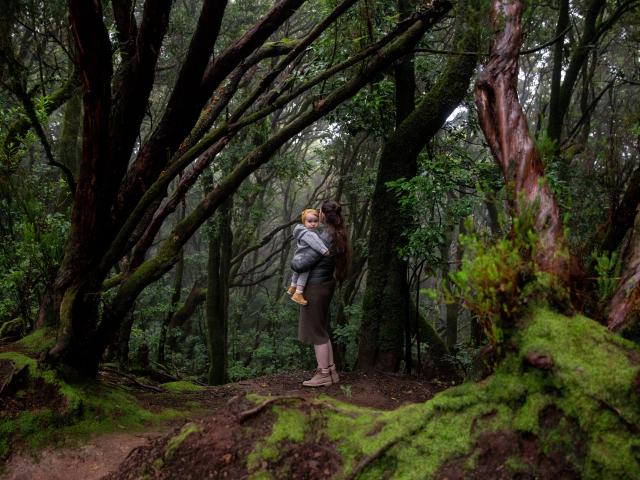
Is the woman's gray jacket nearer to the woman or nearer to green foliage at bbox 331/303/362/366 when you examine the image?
the woman

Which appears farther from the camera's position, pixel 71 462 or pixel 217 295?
pixel 217 295

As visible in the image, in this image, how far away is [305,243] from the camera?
5664 millimetres

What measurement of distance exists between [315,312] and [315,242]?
896 millimetres

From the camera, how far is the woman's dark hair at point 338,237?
5777 mm

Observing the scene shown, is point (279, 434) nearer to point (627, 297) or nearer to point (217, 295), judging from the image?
point (627, 297)

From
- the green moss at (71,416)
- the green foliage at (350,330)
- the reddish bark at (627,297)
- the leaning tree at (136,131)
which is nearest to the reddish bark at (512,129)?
the reddish bark at (627,297)

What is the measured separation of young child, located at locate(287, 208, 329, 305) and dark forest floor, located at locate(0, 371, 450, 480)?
4.10 ft

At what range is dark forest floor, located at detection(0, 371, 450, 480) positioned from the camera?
104 inches

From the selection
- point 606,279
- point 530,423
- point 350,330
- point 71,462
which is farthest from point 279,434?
point 350,330

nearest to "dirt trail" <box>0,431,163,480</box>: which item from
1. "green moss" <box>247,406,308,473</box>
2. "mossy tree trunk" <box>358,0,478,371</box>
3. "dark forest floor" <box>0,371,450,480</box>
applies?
"dark forest floor" <box>0,371,450,480</box>

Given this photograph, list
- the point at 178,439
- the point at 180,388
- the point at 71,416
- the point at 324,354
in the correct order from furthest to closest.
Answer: the point at 180,388, the point at 324,354, the point at 71,416, the point at 178,439

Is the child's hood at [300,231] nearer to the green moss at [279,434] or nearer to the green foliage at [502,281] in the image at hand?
the green moss at [279,434]

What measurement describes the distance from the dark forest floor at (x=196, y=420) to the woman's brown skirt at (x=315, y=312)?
678 millimetres

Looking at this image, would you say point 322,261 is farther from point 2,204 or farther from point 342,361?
point 342,361
